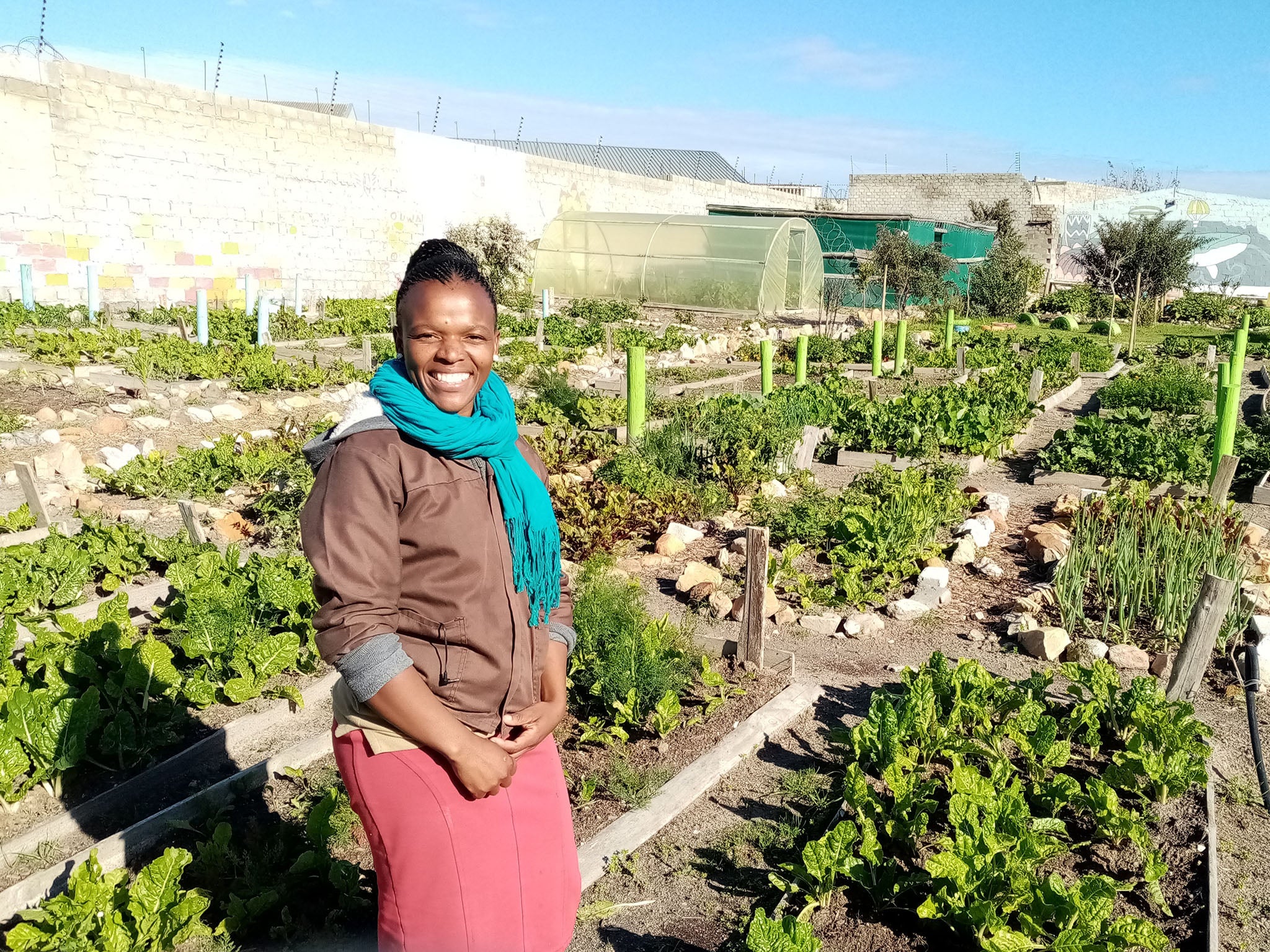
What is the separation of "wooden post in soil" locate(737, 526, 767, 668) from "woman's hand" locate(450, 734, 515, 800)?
119 inches

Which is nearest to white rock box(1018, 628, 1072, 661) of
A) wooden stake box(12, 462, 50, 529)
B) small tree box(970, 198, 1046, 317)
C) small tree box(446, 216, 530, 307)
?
wooden stake box(12, 462, 50, 529)

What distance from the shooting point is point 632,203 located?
101ft

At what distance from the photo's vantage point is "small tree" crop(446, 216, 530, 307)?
22.6 meters

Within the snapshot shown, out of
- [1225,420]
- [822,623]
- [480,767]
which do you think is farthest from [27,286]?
[480,767]

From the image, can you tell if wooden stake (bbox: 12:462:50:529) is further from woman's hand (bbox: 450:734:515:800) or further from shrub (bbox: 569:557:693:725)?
woman's hand (bbox: 450:734:515:800)

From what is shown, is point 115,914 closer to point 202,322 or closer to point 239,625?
point 239,625

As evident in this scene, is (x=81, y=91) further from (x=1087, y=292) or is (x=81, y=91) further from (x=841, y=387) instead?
(x=1087, y=292)

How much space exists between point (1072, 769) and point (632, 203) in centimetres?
2889

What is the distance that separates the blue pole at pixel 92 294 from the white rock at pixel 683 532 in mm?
10724

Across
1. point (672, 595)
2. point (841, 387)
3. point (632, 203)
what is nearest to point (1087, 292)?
point (632, 203)

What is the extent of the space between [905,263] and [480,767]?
21949 mm

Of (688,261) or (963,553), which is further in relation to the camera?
(688,261)

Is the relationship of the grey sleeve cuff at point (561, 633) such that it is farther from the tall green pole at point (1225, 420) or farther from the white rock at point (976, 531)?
the tall green pole at point (1225, 420)

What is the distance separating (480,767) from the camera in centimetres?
166
